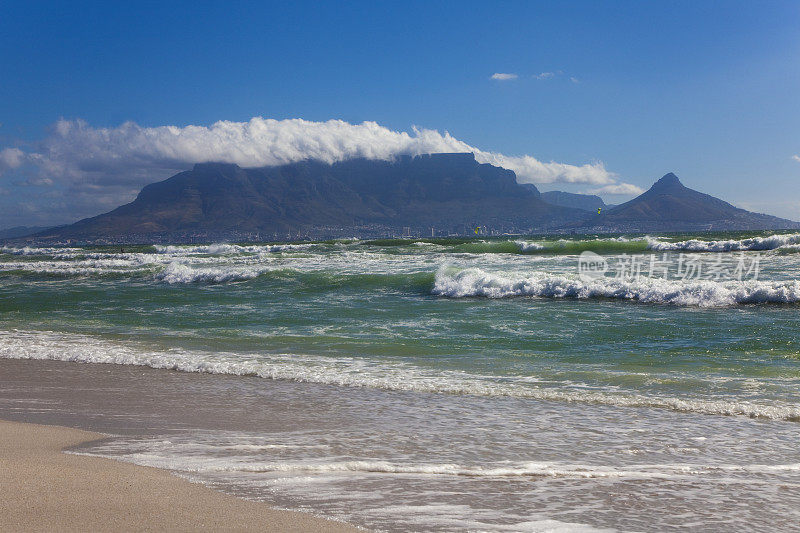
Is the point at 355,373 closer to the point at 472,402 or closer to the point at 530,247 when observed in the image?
the point at 472,402

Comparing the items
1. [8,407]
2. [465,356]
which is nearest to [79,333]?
[8,407]

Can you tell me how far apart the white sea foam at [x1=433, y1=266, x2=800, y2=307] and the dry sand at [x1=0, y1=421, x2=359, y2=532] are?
13912 millimetres

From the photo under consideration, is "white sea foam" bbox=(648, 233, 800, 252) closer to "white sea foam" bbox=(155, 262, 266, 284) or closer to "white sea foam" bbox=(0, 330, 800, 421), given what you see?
"white sea foam" bbox=(155, 262, 266, 284)

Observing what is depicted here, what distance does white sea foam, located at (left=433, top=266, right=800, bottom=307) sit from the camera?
1439 centimetres

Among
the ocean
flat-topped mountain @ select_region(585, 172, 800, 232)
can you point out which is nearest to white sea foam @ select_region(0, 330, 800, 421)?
the ocean

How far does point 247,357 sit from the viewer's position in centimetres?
941

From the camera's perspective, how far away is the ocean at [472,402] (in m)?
3.52

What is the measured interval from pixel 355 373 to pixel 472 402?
2208 millimetres

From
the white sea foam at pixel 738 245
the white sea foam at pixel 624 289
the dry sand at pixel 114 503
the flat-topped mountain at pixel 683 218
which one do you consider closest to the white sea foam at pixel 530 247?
the white sea foam at pixel 738 245

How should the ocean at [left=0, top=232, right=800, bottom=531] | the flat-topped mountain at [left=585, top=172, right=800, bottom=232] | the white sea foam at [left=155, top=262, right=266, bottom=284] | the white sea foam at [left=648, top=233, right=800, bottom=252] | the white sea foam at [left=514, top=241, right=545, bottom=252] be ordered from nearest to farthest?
the ocean at [left=0, top=232, right=800, bottom=531] < the white sea foam at [left=155, top=262, right=266, bottom=284] < the white sea foam at [left=648, top=233, right=800, bottom=252] < the white sea foam at [left=514, top=241, right=545, bottom=252] < the flat-topped mountain at [left=585, top=172, right=800, bottom=232]

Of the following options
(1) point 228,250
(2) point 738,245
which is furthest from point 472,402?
(1) point 228,250

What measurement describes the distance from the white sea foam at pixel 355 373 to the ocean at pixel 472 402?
4cm

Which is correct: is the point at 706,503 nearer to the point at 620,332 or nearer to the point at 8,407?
the point at 8,407

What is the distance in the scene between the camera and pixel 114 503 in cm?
314
